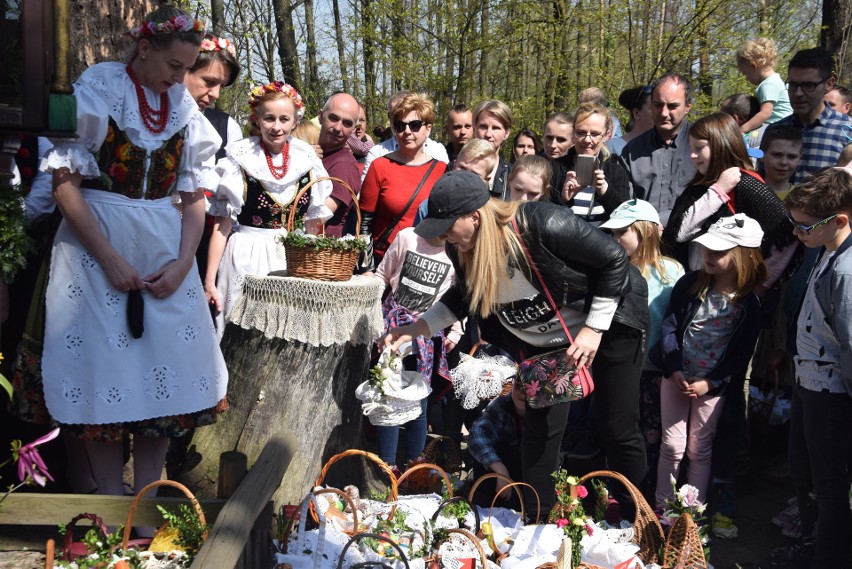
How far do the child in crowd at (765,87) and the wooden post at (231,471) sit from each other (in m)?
5.64

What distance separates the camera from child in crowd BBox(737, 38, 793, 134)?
6.91 metres

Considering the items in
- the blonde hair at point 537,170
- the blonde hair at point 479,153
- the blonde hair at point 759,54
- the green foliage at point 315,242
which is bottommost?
the green foliage at point 315,242

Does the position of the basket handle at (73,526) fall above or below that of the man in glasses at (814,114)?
below

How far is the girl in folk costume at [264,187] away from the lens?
15.1 feet

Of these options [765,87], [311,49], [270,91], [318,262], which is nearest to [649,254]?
[318,262]

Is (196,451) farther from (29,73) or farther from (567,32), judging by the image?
(567,32)

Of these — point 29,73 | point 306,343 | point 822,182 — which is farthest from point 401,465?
point 29,73

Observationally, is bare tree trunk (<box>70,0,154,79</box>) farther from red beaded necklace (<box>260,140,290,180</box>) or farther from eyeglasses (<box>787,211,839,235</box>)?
eyeglasses (<box>787,211,839,235</box>)

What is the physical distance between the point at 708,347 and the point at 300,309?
2005mm

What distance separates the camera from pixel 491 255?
3271 millimetres

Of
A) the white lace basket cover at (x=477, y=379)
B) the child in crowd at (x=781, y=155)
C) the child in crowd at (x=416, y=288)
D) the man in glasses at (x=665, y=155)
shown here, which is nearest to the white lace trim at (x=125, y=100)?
the child in crowd at (x=416, y=288)

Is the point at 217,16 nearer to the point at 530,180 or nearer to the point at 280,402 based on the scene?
the point at 530,180

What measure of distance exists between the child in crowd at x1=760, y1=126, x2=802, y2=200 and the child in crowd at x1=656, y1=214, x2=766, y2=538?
105 cm

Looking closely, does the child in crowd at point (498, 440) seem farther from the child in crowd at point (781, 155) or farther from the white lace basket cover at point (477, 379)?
the child in crowd at point (781, 155)
